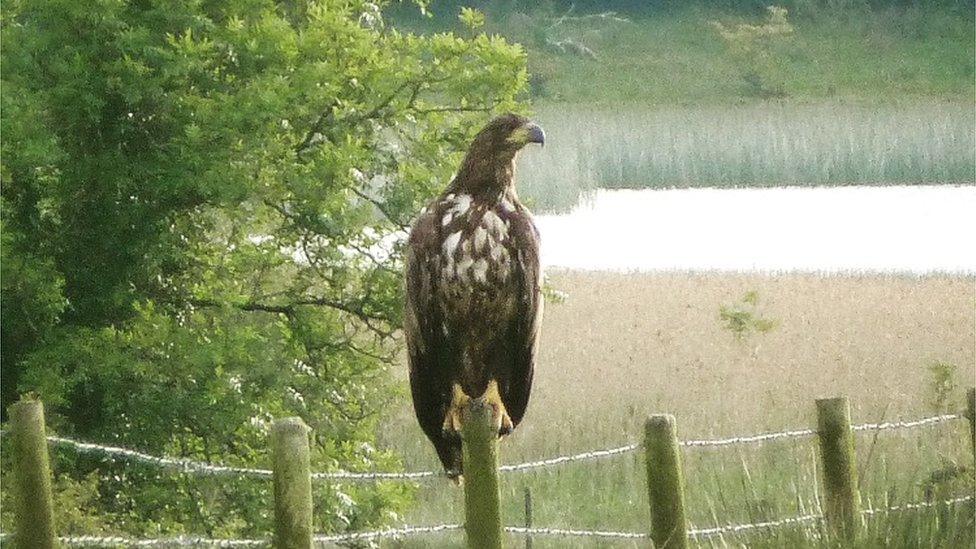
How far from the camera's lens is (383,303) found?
349 inches

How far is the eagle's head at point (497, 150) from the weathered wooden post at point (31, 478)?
1.81 meters

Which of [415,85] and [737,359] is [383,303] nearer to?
[415,85]

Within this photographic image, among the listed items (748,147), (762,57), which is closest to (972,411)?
(748,147)

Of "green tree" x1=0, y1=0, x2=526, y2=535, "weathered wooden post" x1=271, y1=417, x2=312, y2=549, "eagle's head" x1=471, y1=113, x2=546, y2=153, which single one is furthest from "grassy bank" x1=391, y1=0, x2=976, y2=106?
"weathered wooden post" x1=271, y1=417, x2=312, y2=549

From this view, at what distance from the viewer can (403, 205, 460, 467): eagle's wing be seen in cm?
585

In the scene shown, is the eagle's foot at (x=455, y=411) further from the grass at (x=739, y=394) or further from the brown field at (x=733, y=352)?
the brown field at (x=733, y=352)

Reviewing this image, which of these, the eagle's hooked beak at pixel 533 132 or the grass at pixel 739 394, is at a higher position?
the eagle's hooked beak at pixel 533 132

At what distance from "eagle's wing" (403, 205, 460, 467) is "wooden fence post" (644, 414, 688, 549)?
0.94m

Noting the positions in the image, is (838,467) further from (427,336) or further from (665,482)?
(427,336)

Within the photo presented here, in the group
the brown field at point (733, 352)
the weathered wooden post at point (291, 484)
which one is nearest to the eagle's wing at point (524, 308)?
the weathered wooden post at point (291, 484)

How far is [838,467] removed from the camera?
5.82 metres

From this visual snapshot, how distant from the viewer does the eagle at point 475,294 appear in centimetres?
575

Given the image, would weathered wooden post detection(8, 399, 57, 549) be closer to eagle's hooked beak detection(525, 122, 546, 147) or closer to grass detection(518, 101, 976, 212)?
eagle's hooked beak detection(525, 122, 546, 147)

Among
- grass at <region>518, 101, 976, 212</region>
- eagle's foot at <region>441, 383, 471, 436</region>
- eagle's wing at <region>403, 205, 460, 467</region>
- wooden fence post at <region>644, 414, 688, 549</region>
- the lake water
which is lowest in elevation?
wooden fence post at <region>644, 414, 688, 549</region>
